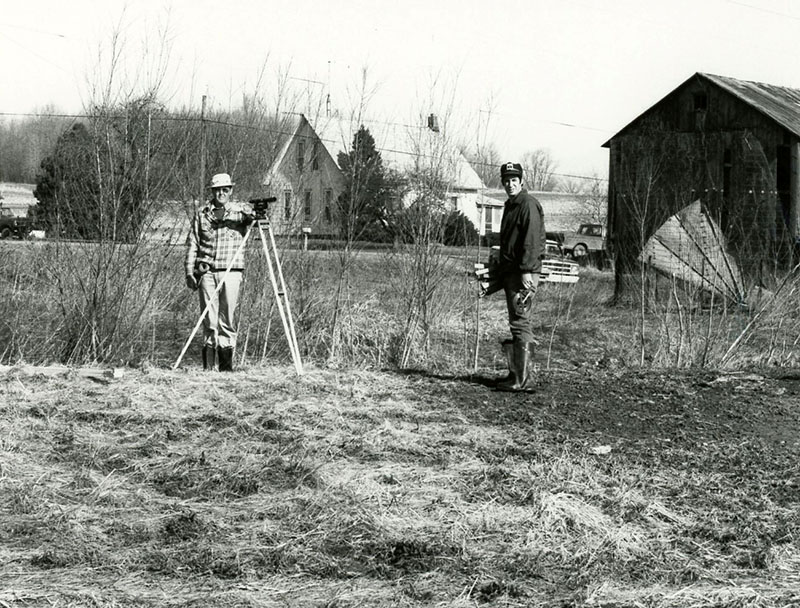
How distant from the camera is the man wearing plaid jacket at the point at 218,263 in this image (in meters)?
9.90

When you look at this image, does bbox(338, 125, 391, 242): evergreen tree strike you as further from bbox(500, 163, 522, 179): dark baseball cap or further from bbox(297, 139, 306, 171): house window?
bbox(500, 163, 522, 179): dark baseball cap

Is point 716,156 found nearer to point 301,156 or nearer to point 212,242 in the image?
point 301,156

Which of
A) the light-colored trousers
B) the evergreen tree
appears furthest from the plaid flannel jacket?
the evergreen tree

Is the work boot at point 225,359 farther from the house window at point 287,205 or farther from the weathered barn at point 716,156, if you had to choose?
the weathered barn at point 716,156

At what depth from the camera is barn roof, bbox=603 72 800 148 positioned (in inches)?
973

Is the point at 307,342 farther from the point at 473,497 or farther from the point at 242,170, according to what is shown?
the point at 473,497

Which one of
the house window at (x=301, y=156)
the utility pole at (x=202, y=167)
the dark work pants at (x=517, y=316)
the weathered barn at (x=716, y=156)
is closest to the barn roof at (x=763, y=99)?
the weathered barn at (x=716, y=156)

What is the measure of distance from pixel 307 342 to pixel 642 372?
4.63 metres

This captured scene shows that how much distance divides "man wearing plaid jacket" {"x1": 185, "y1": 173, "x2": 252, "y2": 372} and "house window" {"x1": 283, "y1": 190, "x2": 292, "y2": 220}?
3764mm

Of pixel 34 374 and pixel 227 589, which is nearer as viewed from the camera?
pixel 227 589

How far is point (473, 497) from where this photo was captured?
221 inches

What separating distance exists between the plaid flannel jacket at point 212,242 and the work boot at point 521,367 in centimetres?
279

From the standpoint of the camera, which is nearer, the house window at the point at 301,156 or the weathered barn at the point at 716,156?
the house window at the point at 301,156

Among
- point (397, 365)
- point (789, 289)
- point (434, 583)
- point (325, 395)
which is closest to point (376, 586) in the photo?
point (434, 583)
